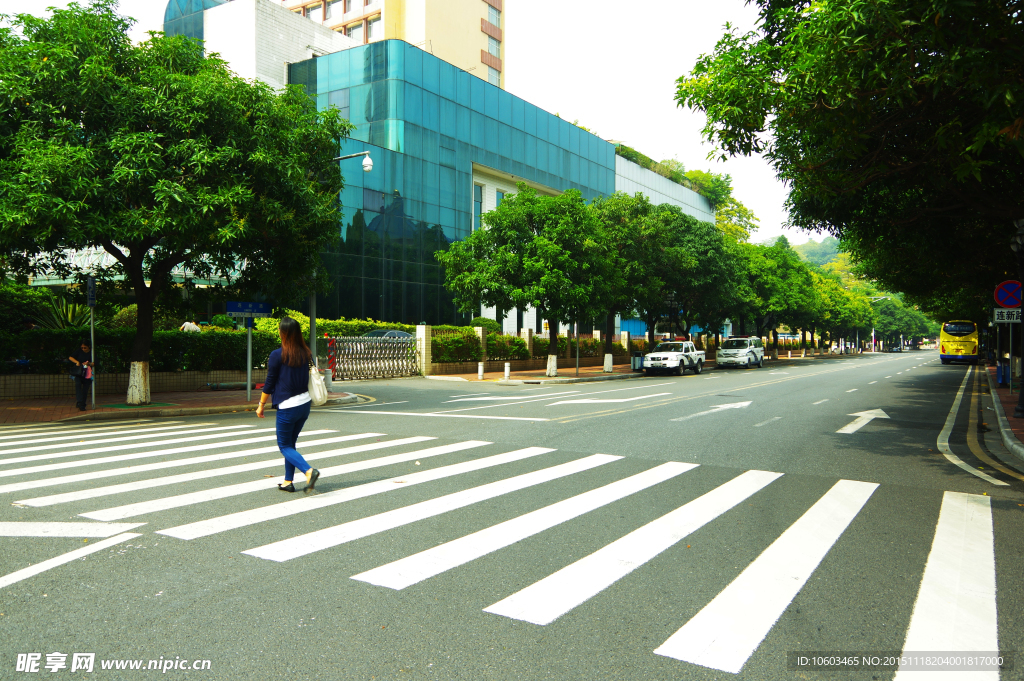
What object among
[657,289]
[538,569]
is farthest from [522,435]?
[657,289]

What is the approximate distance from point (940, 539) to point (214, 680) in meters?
5.44

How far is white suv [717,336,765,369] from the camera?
42.2m

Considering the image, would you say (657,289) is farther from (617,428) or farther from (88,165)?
Answer: (88,165)

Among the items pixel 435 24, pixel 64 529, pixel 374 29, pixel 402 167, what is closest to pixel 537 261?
pixel 402 167

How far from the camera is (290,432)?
6.86 m

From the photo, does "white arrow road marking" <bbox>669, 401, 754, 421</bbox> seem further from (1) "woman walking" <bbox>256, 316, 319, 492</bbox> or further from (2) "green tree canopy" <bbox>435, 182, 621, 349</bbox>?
(2) "green tree canopy" <bbox>435, 182, 621, 349</bbox>

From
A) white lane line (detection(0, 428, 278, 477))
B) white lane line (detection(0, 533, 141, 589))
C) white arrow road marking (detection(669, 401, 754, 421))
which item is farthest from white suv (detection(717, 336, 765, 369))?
white lane line (detection(0, 533, 141, 589))

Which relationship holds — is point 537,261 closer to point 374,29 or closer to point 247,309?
point 247,309

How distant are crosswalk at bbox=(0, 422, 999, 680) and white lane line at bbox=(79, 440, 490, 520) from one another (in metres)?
0.03

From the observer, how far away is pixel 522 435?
11.3 meters

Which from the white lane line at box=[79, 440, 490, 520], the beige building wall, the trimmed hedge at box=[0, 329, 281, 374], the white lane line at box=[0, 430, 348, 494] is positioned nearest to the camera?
the white lane line at box=[79, 440, 490, 520]

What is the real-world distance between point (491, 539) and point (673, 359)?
2880cm

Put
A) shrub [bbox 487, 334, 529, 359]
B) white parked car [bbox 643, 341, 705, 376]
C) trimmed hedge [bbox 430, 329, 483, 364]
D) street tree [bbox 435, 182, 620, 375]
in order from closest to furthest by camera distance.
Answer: street tree [bbox 435, 182, 620, 375], trimmed hedge [bbox 430, 329, 483, 364], white parked car [bbox 643, 341, 705, 376], shrub [bbox 487, 334, 529, 359]

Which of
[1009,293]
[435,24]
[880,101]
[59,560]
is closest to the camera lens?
[59,560]
